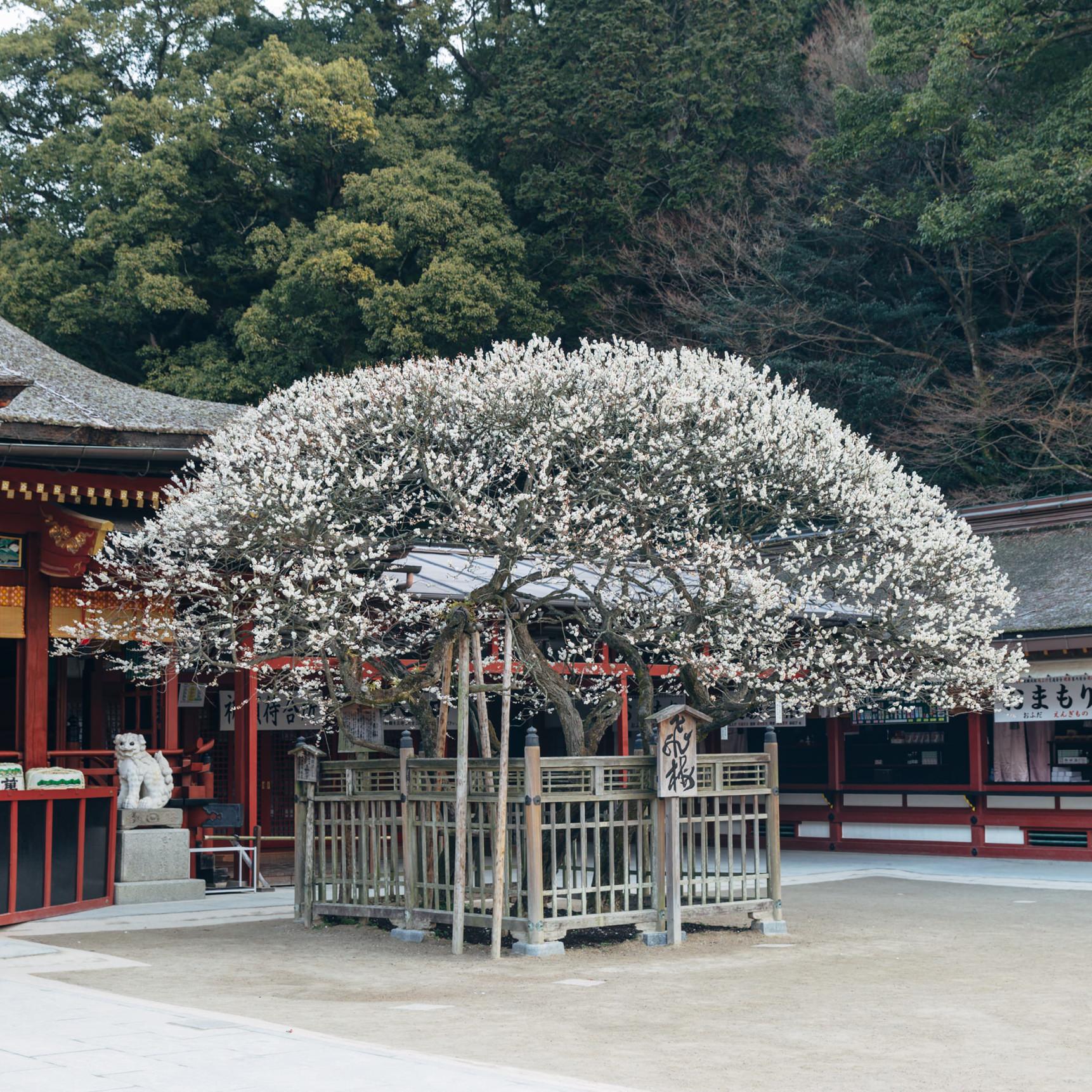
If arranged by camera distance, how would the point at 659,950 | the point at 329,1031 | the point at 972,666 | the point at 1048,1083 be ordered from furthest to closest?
the point at 972,666 < the point at 659,950 < the point at 329,1031 < the point at 1048,1083

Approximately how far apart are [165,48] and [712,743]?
75.2 ft

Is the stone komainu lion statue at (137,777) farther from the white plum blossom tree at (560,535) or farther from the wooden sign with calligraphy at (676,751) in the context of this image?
the wooden sign with calligraphy at (676,751)

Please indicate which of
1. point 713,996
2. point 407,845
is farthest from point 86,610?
point 713,996

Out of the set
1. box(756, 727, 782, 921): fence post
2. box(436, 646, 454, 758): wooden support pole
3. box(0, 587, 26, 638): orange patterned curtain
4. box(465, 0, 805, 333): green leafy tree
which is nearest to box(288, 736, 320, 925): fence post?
box(436, 646, 454, 758): wooden support pole

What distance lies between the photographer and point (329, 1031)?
285 inches

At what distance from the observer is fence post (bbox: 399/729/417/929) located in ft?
36.5

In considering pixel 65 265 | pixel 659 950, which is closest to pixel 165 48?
pixel 65 265

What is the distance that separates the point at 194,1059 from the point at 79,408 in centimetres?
971

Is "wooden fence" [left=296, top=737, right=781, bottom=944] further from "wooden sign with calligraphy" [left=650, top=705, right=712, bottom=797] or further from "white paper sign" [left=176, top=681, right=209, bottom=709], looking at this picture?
"white paper sign" [left=176, top=681, right=209, bottom=709]

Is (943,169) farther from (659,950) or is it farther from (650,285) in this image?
(659,950)

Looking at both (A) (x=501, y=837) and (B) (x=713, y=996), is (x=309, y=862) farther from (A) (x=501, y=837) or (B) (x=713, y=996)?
(B) (x=713, y=996)

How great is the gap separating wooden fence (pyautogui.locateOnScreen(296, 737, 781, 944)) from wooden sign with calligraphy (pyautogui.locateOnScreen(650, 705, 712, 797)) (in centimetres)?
17

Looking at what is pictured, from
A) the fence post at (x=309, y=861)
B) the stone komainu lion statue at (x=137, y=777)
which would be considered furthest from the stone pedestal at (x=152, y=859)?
the fence post at (x=309, y=861)

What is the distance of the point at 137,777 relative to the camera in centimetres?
1408
